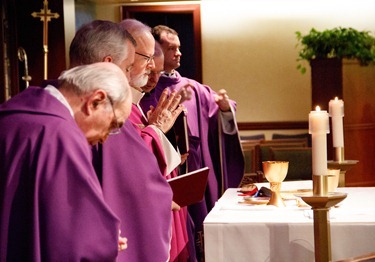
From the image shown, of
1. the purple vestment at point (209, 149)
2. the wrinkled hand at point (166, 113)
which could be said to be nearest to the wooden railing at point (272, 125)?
the purple vestment at point (209, 149)

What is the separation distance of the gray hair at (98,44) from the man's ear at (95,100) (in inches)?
34.1

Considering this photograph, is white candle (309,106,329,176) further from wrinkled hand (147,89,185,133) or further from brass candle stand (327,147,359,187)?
wrinkled hand (147,89,185,133)

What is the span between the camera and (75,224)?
6.95 feet

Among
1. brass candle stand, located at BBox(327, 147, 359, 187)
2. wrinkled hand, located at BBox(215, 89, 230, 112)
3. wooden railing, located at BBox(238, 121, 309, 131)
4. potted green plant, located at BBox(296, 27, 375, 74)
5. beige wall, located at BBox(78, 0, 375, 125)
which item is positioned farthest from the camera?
wooden railing, located at BBox(238, 121, 309, 131)

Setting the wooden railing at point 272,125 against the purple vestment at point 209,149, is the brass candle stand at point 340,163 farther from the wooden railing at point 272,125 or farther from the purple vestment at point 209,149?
the wooden railing at point 272,125

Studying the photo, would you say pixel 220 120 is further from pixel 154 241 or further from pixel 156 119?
pixel 154 241

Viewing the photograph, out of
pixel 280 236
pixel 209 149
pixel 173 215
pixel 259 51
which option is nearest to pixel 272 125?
pixel 259 51

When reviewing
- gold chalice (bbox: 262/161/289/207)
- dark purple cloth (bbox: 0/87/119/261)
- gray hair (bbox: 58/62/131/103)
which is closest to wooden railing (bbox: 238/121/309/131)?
gold chalice (bbox: 262/161/289/207)

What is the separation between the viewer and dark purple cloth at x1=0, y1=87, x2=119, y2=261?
2.08 meters

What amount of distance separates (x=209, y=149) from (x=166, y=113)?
4.63 ft

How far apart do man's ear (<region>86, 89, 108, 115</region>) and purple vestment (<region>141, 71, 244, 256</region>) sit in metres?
2.71

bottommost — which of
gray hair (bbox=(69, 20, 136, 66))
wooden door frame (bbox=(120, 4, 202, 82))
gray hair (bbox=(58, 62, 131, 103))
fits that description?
gray hair (bbox=(58, 62, 131, 103))

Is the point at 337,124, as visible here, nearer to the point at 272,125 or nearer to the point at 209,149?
the point at 209,149

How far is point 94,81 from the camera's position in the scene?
223 cm
